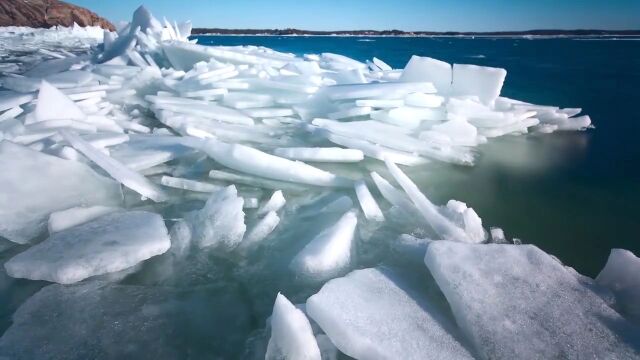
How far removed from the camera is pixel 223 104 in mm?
3463

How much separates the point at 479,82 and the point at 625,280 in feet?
9.09

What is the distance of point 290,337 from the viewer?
0.92m

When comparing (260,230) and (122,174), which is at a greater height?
(122,174)

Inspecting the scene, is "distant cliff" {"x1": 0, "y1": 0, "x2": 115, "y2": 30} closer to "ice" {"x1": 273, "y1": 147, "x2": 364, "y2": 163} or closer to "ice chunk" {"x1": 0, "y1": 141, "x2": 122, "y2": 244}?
"ice chunk" {"x1": 0, "y1": 141, "x2": 122, "y2": 244}

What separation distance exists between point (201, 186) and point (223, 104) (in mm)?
1757

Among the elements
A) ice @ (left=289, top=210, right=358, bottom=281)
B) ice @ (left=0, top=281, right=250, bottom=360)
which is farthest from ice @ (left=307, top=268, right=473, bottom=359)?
ice @ (left=0, top=281, right=250, bottom=360)

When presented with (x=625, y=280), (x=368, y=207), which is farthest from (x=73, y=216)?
(x=625, y=280)

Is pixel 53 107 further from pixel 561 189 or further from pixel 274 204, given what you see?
pixel 561 189

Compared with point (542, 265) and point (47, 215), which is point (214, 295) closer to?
point (47, 215)

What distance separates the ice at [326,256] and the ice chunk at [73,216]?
37.0 inches

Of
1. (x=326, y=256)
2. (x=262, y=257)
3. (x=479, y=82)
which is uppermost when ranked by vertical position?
(x=479, y=82)

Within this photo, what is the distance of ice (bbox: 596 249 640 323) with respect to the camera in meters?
1.09

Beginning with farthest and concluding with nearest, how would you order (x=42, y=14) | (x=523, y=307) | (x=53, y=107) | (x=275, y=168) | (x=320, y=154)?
(x=42, y=14) < (x=53, y=107) < (x=320, y=154) < (x=275, y=168) < (x=523, y=307)

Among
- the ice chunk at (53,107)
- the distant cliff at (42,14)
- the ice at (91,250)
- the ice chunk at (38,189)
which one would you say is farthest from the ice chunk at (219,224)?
the distant cliff at (42,14)
